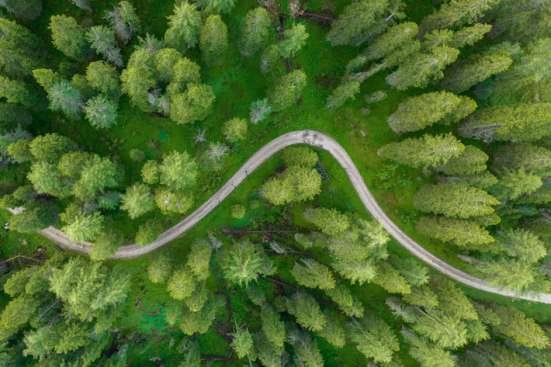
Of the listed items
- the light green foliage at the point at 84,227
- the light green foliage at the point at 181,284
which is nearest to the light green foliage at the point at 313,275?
the light green foliage at the point at 181,284

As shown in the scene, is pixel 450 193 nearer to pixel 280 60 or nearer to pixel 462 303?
pixel 462 303

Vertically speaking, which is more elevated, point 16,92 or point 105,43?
point 105,43

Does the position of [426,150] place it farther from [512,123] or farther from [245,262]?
[245,262]

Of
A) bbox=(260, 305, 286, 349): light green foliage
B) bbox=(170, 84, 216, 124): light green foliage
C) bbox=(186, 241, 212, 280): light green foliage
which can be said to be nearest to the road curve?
bbox=(186, 241, 212, 280): light green foliage

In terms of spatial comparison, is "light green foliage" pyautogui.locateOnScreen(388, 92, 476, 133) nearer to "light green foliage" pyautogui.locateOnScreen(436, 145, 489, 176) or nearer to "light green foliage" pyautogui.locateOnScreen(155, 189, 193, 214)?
"light green foliage" pyautogui.locateOnScreen(436, 145, 489, 176)

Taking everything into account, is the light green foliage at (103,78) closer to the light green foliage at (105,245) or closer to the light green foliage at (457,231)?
the light green foliage at (105,245)

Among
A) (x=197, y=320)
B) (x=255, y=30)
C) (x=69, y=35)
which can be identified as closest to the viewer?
(x=69, y=35)

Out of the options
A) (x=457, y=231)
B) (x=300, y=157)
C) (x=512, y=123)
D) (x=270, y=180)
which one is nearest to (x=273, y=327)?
(x=270, y=180)
